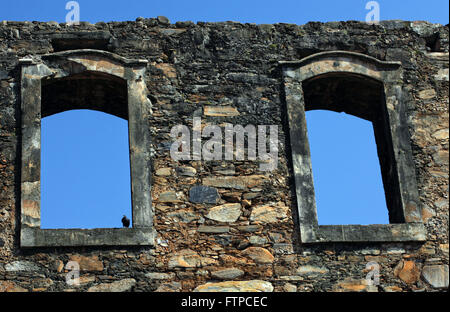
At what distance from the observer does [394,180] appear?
960 cm

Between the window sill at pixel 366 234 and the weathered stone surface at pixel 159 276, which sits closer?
the weathered stone surface at pixel 159 276

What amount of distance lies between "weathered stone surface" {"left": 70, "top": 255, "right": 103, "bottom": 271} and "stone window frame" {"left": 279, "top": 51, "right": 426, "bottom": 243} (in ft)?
6.15

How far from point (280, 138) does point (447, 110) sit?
1.78 meters

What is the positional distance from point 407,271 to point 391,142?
134 centimetres

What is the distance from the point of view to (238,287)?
8.89m

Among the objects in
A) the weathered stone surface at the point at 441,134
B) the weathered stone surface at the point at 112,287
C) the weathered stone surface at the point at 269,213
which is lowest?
the weathered stone surface at the point at 112,287

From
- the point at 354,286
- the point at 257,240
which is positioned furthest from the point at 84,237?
the point at 354,286

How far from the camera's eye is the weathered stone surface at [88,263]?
29.0ft

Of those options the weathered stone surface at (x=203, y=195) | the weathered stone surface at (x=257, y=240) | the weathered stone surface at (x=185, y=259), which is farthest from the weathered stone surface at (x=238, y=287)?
the weathered stone surface at (x=203, y=195)

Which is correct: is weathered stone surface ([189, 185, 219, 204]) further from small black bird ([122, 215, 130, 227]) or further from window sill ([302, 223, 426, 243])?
window sill ([302, 223, 426, 243])

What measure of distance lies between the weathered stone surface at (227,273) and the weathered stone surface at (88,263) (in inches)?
40.8

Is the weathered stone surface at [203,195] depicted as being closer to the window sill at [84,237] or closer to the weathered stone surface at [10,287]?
the window sill at [84,237]

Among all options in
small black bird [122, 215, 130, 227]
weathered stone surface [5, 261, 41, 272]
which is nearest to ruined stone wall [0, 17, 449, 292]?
weathered stone surface [5, 261, 41, 272]
